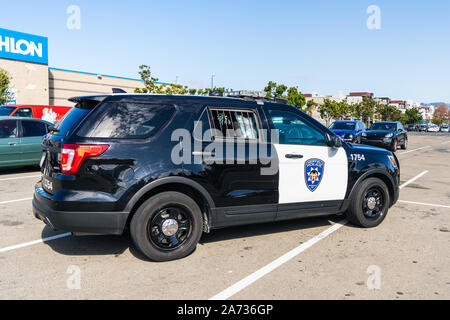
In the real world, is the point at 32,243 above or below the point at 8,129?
below

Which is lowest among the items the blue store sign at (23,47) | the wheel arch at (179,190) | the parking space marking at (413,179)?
the parking space marking at (413,179)

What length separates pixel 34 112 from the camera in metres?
19.9

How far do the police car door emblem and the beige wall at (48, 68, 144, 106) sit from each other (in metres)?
42.2

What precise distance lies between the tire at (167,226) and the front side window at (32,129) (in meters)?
7.56

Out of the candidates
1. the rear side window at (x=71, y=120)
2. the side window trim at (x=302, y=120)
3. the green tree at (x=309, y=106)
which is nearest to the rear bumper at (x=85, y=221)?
the rear side window at (x=71, y=120)

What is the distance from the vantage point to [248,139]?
14.7ft

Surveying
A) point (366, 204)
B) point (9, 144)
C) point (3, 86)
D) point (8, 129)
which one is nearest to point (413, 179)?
point (366, 204)

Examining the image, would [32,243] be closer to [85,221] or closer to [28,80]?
[85,221]

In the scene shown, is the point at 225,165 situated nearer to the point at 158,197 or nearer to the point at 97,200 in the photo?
the point at 158,197

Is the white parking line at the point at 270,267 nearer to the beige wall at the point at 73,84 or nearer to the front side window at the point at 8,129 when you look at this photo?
the front side window at the point at 8,129

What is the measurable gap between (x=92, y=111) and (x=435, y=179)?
32.6ft

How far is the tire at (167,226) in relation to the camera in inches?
153

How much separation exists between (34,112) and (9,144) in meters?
11.6
